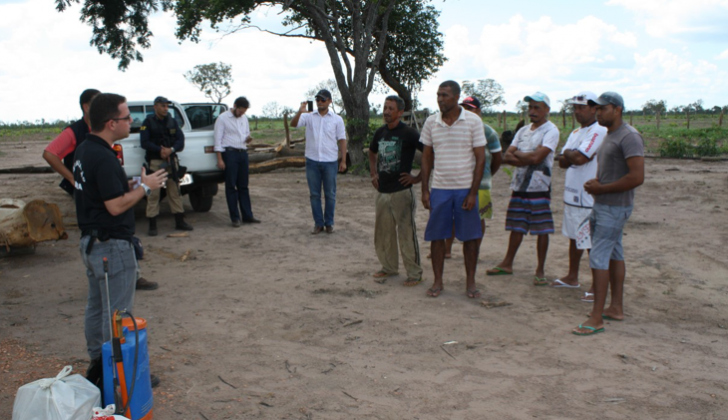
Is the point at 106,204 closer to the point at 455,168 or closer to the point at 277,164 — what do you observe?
the point at 455,168

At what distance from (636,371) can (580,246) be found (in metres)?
1.55

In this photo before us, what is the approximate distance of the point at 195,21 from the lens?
19297mm

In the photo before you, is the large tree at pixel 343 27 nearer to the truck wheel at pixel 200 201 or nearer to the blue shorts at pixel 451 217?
the truck wheel at pixel 200 201

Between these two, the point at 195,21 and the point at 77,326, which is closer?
the point at 77,326

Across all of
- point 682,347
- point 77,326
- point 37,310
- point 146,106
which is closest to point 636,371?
point 682,347

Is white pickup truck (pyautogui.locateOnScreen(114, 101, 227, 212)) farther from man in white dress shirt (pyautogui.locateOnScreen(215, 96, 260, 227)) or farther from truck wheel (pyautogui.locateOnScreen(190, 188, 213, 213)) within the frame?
man in white dress shirt (pyautogui.locateOnScreen(215, 96, 260, 227))

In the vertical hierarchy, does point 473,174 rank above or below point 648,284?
above

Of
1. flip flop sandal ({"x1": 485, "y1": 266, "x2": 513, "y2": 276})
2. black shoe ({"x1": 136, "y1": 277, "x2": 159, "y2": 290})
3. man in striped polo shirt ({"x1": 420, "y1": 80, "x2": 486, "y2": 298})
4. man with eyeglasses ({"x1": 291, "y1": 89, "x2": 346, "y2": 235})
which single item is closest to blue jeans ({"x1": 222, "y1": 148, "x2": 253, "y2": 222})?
man with eyeglasses ({"x1": 291, "y1": 89, "x2": 346, "y2": 235})

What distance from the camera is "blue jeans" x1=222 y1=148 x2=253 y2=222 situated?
9062 millimetres

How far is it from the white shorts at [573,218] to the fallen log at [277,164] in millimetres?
11784

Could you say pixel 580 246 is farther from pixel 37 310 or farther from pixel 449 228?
pixel 37 310

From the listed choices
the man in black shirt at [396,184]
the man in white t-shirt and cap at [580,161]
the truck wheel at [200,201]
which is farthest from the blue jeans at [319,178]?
the man in white t-shirt and cap at [580,161]

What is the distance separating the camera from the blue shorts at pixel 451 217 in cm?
553

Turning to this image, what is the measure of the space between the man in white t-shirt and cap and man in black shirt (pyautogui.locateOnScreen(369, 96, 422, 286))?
55.2 inches
